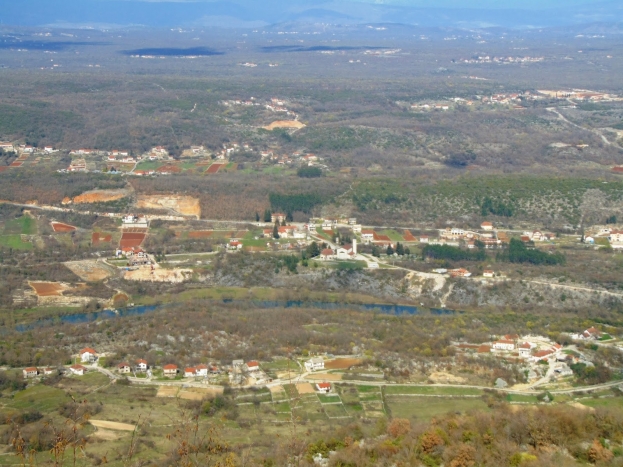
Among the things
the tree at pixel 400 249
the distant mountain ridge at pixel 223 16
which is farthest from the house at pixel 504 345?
the distant mountain ridge at pixel 223 16

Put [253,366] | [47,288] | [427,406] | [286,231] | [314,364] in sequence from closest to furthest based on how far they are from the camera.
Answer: [427,406], [253,366], [314,364], [47,288], [286,231]

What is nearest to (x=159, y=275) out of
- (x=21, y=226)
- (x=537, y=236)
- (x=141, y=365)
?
(x=21, y=226)

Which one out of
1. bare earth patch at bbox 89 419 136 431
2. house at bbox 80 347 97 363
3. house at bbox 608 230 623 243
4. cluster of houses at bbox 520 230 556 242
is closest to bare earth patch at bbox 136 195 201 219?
cluster of houses at bbox 520 230 556 242

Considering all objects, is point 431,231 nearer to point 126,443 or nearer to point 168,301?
point 168,301

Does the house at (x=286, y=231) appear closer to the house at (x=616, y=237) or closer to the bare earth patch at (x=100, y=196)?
the bare earth patch at (x=100, y=196)

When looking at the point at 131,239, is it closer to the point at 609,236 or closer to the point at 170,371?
the point at 170,371

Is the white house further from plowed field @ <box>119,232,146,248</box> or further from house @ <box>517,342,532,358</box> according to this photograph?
plowed field @ <box>119,232,146,248</box>
